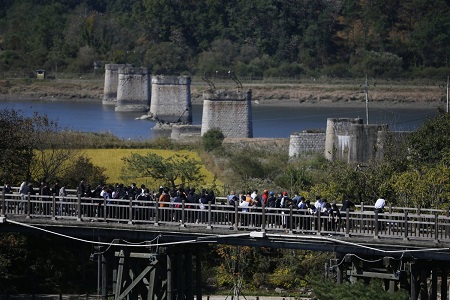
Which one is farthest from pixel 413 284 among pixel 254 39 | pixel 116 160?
pixel 254 39

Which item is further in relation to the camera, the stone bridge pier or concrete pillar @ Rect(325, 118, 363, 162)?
concrete pillar @ Rect(325, 118, 363, 162)

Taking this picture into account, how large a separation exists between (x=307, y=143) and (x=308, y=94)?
7332cm

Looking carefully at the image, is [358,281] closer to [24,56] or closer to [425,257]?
[425,257]

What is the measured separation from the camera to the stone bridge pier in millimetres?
31219

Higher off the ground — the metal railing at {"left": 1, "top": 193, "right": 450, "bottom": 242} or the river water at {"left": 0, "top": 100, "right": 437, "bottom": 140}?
the river water at {"left": 0, "top": 100, "right": 437, "bottom": 140}

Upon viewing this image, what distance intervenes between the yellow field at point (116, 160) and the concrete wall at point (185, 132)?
17752 mm

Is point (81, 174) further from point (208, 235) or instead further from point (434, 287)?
point (434, 287)

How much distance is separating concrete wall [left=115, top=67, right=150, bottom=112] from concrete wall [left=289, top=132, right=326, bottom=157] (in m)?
58.5

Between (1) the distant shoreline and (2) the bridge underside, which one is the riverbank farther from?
(2) the bridge underside

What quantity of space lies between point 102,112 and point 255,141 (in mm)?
53707

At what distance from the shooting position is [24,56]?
154125 millimetres

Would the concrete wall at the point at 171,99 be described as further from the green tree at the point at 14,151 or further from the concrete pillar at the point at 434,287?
the concrete pillar at the point at 434,287

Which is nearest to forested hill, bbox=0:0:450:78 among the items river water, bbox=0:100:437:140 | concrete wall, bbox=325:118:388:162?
river water, bbox=0:100:437:140

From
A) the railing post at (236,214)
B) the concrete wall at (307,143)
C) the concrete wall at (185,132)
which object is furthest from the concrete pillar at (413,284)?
the concrete wall at (185,132)
